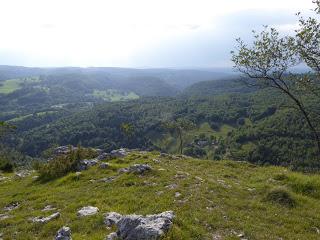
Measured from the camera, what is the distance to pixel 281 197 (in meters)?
22.2

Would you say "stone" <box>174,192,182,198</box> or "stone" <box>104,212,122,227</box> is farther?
"stone" <box>174,192,182,198</box>

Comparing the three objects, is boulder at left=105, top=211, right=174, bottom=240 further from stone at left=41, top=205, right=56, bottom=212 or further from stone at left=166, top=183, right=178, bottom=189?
stone at left=41, top=205, right=56, bottom=212

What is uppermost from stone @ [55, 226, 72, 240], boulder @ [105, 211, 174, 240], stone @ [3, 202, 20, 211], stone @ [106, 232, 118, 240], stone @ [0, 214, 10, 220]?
boulder @ [105, 211, 174, 240]

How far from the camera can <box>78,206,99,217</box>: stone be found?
20.2 m

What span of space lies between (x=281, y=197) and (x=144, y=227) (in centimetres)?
A: 1146

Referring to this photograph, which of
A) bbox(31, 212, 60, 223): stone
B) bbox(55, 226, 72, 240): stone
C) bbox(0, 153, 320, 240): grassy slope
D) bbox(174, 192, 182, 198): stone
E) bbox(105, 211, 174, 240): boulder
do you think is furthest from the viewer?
bbox(174, 192, 182, 198): stone

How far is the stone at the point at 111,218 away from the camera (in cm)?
1809

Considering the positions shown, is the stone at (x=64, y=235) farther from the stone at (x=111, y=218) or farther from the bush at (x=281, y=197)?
the bush at (x=281, y=197)

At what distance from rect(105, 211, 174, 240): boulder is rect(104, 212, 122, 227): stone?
2.27 m

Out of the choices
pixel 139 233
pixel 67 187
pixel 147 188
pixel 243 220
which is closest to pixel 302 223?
pixel 243 220

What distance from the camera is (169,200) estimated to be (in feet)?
71.9

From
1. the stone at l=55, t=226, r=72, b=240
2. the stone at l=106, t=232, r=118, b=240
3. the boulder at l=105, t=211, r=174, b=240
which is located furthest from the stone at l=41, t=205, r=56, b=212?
the boulder at l=105, t=211, r=174, b=240

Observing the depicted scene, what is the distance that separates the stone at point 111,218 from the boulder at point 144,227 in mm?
2271

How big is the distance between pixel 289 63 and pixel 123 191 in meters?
18.4
